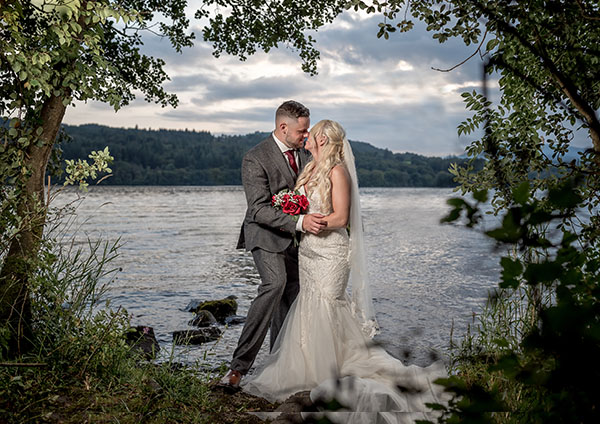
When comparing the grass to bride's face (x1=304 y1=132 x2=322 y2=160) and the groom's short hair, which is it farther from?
the groom's short hair

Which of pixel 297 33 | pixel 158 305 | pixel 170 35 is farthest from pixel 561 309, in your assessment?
pixel 158 305

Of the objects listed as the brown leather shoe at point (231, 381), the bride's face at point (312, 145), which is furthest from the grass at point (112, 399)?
the bride's face at point (312, 145)

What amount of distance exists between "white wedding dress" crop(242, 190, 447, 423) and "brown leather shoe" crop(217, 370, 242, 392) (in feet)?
0.38

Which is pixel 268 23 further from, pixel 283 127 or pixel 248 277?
pixel 248 277

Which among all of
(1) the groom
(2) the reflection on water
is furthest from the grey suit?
(2) the reflection on water

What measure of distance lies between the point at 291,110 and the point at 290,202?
1.06 meters

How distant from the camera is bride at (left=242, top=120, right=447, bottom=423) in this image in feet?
19.2

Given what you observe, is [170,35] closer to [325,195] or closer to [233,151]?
[325,195]

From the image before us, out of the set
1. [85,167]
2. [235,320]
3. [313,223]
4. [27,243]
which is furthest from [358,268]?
[235,320]

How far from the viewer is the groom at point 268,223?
5.99 metres

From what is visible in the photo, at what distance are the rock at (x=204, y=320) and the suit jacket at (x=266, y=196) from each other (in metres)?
6.09

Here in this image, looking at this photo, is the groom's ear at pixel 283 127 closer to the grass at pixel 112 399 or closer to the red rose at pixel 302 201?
the red rose at pixel 302 201

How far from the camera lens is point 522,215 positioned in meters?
1.19

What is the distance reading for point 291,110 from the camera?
6160 mm
